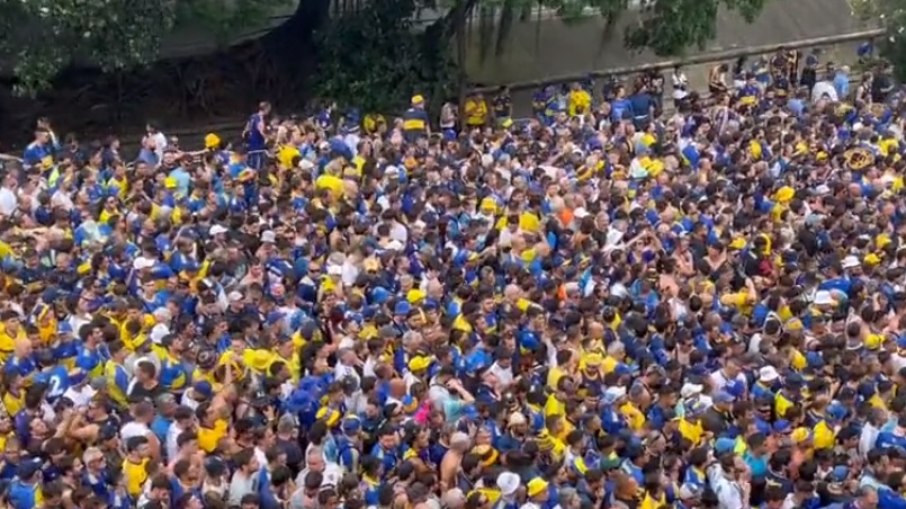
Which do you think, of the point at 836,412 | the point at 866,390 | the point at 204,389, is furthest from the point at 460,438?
the point at 866,390

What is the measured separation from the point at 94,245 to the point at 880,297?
24.9 feet

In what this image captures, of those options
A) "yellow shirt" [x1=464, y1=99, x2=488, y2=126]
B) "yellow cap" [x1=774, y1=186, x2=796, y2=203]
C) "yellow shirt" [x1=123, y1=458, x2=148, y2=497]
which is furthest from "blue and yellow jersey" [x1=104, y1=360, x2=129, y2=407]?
"yellow shirt" [x1=464, y1=99, x2=488, y2=126]

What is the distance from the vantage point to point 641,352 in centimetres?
1090

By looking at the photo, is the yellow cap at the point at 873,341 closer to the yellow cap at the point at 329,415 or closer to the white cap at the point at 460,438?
the white cap at the point at 460,438

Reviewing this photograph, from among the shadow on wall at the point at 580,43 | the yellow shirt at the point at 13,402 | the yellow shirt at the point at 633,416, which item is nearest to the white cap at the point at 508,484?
the yellow shirt at the point at 633,416

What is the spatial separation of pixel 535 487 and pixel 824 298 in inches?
184

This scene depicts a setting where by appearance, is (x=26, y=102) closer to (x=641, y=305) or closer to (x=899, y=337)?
(x=641, y=305)

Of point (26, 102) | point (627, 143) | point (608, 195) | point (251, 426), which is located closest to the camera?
point (251, 426)

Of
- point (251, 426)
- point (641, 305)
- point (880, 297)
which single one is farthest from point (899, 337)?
point (251, 426)

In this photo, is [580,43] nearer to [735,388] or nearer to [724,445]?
[735,388]

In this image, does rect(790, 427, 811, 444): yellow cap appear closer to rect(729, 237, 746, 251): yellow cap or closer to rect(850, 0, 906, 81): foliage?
→ rect(729, 237, 746, 251): yellow cap

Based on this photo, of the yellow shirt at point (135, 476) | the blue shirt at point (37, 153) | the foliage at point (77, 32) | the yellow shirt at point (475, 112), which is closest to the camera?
the yellow shirt at point (135, 476)

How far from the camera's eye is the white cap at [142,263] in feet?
40.4

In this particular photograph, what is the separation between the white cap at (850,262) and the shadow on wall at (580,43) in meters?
12.1
